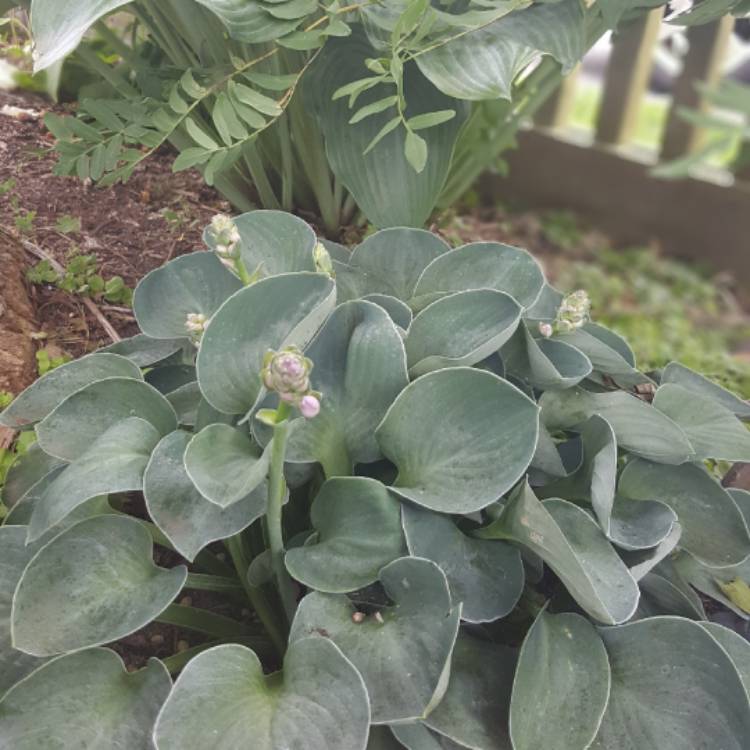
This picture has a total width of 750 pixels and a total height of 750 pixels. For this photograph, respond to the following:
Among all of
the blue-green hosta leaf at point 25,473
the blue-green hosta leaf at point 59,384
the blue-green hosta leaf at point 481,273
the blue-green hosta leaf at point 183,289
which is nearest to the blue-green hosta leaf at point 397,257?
the blue-green hosta leaf at point 481,273

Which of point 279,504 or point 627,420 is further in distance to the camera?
point 627,420

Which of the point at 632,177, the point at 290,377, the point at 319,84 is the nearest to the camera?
the point at 290,377

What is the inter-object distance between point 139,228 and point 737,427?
32.9 inches

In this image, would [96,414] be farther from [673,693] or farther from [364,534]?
[673,693]

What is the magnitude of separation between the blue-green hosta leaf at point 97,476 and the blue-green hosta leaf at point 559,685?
36 cm

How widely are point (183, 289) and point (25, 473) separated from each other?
25 centimetres

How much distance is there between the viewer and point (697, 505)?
848 mm

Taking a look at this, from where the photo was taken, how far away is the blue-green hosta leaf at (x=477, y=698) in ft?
2.24

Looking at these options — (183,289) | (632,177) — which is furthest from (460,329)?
(632,177)

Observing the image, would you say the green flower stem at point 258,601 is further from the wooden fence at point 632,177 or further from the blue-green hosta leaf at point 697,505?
the wooden fence at point 632,177

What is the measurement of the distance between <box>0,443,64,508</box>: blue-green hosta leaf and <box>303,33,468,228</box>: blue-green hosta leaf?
488mm

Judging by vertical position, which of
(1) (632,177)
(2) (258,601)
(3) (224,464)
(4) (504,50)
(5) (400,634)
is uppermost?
(4) (504,50)

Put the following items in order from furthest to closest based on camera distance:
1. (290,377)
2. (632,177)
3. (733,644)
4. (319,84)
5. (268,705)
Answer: (632,177) < (319,84) < (733,644) < (268,705) < (290,377)

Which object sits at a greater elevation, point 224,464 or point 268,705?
point 224,464
